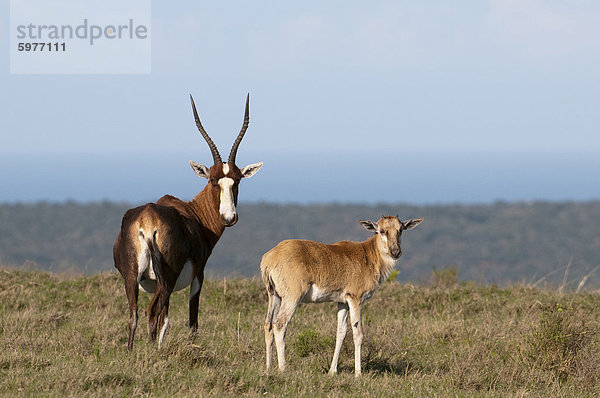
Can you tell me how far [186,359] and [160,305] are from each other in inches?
29.1

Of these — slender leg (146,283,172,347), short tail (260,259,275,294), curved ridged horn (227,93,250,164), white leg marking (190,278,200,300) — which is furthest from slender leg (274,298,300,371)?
curved ridged horn (227,93,250,164)

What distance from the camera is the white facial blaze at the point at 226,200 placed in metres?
11.2

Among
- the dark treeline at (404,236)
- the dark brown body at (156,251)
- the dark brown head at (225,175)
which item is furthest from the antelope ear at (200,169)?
the dark treeline at (404,236)

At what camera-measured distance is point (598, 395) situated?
10016 millimetres

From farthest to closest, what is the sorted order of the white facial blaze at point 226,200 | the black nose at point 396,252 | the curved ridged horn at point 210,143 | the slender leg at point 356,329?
the curved ridged horn at point 210,143
the white facial blaze at point 226,200
the black nose at point 396,252
the slender leg at point 356,329

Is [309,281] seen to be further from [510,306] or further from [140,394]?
[510,306]

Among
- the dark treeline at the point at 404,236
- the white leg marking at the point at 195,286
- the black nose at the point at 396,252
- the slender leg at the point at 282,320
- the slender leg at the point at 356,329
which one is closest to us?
the slender leg at the point at 282,320

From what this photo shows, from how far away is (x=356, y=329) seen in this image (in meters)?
10.4

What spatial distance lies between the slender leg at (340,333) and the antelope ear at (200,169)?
2.71 m

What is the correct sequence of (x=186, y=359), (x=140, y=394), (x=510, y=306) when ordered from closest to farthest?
(x=140, y=394) < (x=186, y=359) < (x=510, y=306)

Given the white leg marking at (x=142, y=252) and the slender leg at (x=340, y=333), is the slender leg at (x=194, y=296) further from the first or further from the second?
the slender leg at (x=340, y=333)

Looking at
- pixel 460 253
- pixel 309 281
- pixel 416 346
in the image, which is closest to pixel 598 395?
pixel 416 346

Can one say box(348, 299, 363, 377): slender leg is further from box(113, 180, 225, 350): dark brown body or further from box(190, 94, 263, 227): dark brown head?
box(113, 180, 225, 350): dark brown body

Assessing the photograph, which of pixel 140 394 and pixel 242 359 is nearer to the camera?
pixel 140 394
